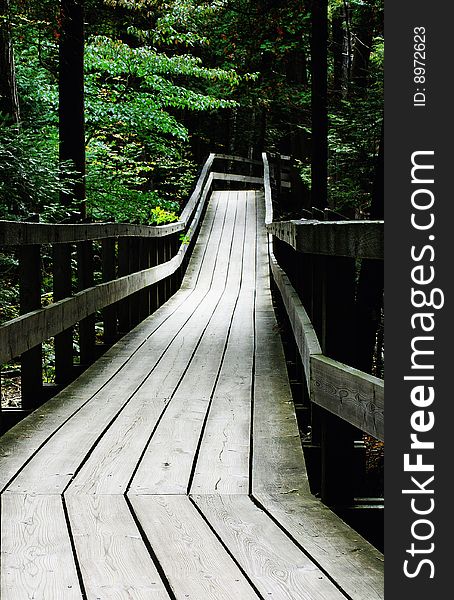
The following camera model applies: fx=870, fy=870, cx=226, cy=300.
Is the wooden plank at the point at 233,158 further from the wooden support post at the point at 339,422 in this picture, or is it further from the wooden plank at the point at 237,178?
the wooden support post at the point at 339,422

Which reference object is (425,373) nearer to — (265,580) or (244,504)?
(265,580)

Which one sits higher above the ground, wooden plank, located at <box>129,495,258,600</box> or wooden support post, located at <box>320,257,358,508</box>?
wooden support post, located at <box>320,257,358,508</box>

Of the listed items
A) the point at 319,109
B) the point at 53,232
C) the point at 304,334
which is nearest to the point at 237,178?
the point at 319,109

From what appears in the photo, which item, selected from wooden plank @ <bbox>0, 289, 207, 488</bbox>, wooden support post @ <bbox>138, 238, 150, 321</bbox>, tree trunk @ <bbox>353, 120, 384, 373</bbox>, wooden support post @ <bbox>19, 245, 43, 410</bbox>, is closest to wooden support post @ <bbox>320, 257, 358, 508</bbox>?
wooden plank @ <bbox>0, 289, 207, 488</bbox>

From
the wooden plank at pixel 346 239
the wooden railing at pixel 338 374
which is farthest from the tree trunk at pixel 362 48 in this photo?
the wooden railing at pixel 338 374

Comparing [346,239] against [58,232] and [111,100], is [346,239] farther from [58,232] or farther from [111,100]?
[111,100]

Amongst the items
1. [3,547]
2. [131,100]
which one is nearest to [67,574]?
[3,547]

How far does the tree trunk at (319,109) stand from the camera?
1430cm

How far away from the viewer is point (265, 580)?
8.90 feet

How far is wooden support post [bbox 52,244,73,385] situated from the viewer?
5477 millimetres

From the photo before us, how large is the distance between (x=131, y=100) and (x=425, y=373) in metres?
13.8

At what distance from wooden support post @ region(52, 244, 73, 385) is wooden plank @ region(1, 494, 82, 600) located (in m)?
2.17

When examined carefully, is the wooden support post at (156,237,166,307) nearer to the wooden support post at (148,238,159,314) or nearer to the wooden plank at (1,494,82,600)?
the wooden support post at (148,238,159,314)

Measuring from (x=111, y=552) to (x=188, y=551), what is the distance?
26 centimetres
